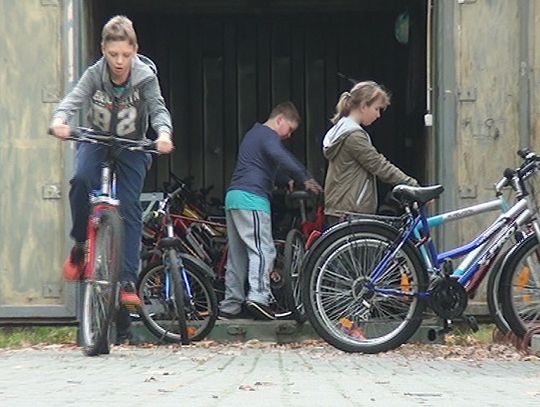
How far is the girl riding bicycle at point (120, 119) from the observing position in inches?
251

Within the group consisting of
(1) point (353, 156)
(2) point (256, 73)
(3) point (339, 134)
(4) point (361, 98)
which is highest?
(2) point (256, 73)

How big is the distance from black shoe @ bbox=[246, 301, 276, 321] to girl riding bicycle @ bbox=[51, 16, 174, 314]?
223cm

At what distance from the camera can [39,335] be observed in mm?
8547

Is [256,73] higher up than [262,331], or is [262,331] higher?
[256,73]

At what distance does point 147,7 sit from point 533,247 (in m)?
5.65

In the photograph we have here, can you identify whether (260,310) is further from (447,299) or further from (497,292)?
(497,292)

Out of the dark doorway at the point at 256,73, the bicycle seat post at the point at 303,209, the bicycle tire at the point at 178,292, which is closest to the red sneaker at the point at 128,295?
the bicycle tire at the point at 178,292

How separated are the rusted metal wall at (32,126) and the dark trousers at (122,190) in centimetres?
186

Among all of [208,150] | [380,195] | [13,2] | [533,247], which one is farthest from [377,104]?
[208,150]

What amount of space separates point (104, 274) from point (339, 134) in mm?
2221

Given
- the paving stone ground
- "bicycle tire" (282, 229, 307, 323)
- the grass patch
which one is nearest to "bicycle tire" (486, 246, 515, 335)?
the paving stone ground

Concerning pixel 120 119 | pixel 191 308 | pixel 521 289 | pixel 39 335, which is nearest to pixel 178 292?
pixel 191 308

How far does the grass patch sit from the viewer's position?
27.6 ft

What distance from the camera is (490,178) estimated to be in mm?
8375
